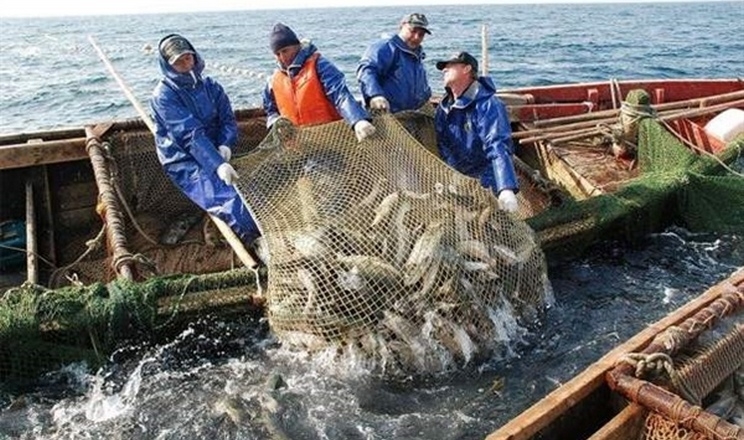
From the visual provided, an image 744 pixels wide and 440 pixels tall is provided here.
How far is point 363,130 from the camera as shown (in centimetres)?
593

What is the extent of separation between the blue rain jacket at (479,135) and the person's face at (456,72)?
0.56 ft

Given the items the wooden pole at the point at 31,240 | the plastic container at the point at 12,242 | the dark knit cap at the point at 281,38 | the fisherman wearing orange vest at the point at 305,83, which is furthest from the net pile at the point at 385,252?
the plastic container at the point at 12,242

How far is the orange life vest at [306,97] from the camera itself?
665cm

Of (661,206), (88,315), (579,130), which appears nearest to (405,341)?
(88,315)

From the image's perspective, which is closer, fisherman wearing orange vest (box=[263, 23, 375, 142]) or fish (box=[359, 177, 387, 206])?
fish (box=[359, 177, 387, 206])

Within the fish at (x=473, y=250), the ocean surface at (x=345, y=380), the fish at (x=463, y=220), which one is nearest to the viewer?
the ocean surface at (x=345, y=380)

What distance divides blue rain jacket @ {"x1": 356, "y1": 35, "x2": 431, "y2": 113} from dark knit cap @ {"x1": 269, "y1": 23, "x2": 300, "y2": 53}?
42.3 inches

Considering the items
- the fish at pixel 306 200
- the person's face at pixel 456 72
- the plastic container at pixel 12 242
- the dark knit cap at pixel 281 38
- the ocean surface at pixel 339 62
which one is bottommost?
the ocean surface at pixel 339 62

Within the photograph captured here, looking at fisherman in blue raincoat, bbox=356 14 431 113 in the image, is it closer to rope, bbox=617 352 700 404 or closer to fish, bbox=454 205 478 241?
fish, bbox=454 205 478 241

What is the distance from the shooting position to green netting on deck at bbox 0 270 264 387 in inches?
202

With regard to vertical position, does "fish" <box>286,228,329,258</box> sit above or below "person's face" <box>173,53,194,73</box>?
below

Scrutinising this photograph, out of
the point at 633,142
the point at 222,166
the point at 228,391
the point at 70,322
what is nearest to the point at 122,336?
the point at 70,322

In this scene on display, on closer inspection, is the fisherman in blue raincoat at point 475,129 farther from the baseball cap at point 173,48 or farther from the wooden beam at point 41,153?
the wooden beam at point 41,153

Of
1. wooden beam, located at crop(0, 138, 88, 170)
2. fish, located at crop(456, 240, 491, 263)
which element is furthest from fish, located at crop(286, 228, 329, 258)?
wooden beam, located at crop(0, 138, 88, 170)
